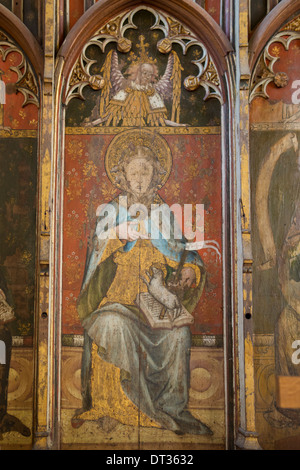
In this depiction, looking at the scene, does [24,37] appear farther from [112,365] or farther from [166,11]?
[112,365]

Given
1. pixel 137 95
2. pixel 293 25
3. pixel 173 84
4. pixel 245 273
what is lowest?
pixel 245 273

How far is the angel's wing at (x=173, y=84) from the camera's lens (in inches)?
342

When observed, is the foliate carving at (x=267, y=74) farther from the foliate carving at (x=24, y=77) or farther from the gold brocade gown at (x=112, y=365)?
the foliate carving at (x=24, y=77)

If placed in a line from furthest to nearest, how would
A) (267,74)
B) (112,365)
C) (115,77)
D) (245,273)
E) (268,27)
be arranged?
1. (115,77)
2. (267,74)
3. (268,27)
4. (112,365)
5. (245,273)

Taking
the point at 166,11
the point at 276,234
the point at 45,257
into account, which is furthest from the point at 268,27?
the point at 45,257

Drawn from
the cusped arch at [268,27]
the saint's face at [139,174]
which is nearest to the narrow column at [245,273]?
the cusped arch at [268,27]

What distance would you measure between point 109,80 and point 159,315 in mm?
3156

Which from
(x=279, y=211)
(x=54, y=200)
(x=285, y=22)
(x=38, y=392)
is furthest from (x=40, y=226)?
(x=285, y=22)

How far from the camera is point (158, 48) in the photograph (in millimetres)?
8680

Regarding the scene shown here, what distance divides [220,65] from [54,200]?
2755mm

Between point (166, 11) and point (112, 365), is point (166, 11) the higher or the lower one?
the higher one

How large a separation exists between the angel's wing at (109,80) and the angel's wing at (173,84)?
530 mm

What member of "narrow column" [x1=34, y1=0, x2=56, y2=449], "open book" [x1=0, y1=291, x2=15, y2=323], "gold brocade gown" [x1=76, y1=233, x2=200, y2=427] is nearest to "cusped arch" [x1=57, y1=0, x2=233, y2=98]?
"narrow column" [x1=34, y1=0, x2=56, y2=449]

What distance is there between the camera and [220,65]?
847 centimetres
